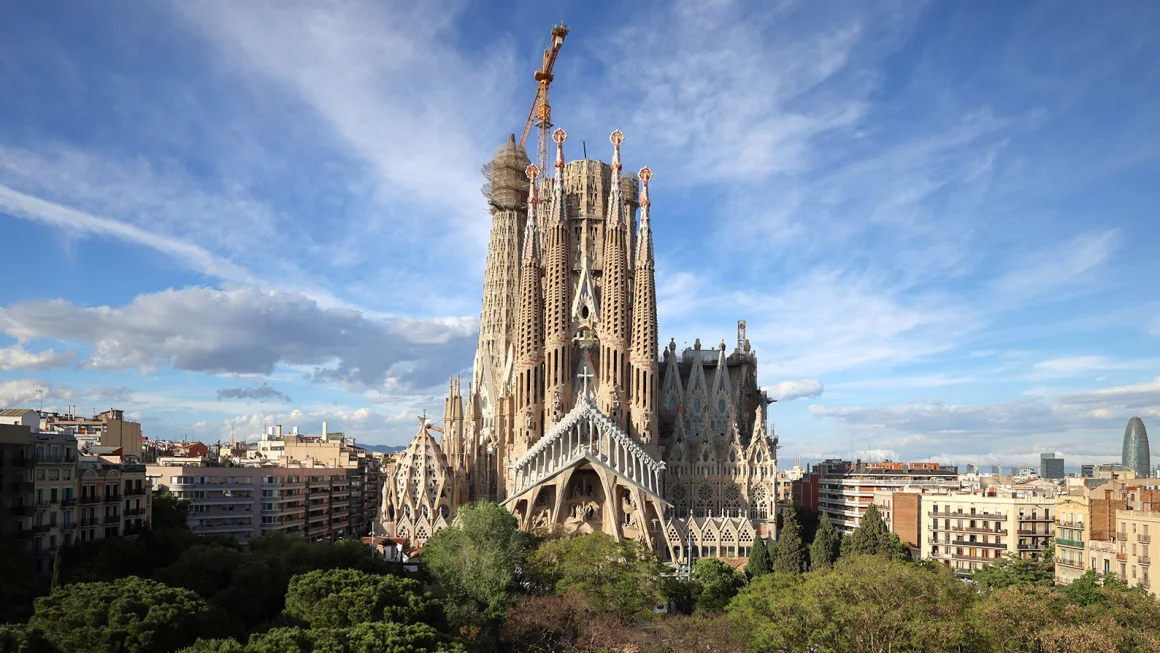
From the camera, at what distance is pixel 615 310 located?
247 ft

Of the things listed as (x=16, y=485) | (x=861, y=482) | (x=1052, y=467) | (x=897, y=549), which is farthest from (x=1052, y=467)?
(x=16, y=485)

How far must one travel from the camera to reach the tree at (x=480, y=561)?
41.6 meters

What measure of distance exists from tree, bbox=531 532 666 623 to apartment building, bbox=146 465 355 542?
2497cm

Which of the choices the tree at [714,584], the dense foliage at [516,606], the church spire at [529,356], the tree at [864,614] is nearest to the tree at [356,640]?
the dense foliage at [516,606]

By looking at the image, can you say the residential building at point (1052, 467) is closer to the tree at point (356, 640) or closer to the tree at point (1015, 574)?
the tree at point (1015, 574)

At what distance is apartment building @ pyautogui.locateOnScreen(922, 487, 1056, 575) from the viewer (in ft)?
212

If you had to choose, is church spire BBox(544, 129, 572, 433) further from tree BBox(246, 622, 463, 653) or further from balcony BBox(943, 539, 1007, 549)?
→ tree BBox(246, 622, 463, 653)

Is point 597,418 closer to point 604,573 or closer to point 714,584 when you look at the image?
point 714,584

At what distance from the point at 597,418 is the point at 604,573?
24.9m

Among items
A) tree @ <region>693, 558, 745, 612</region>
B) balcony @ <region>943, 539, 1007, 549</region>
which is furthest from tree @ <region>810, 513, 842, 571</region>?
balcony @ <region>943, 539, 1007, 549</region>

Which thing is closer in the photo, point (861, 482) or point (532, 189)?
point (532, 189)

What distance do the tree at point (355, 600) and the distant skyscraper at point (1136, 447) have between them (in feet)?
415

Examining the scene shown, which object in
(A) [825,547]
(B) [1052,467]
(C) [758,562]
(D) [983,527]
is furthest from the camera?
(B) [1052,467]

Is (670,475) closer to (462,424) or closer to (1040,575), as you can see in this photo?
(462,424)
